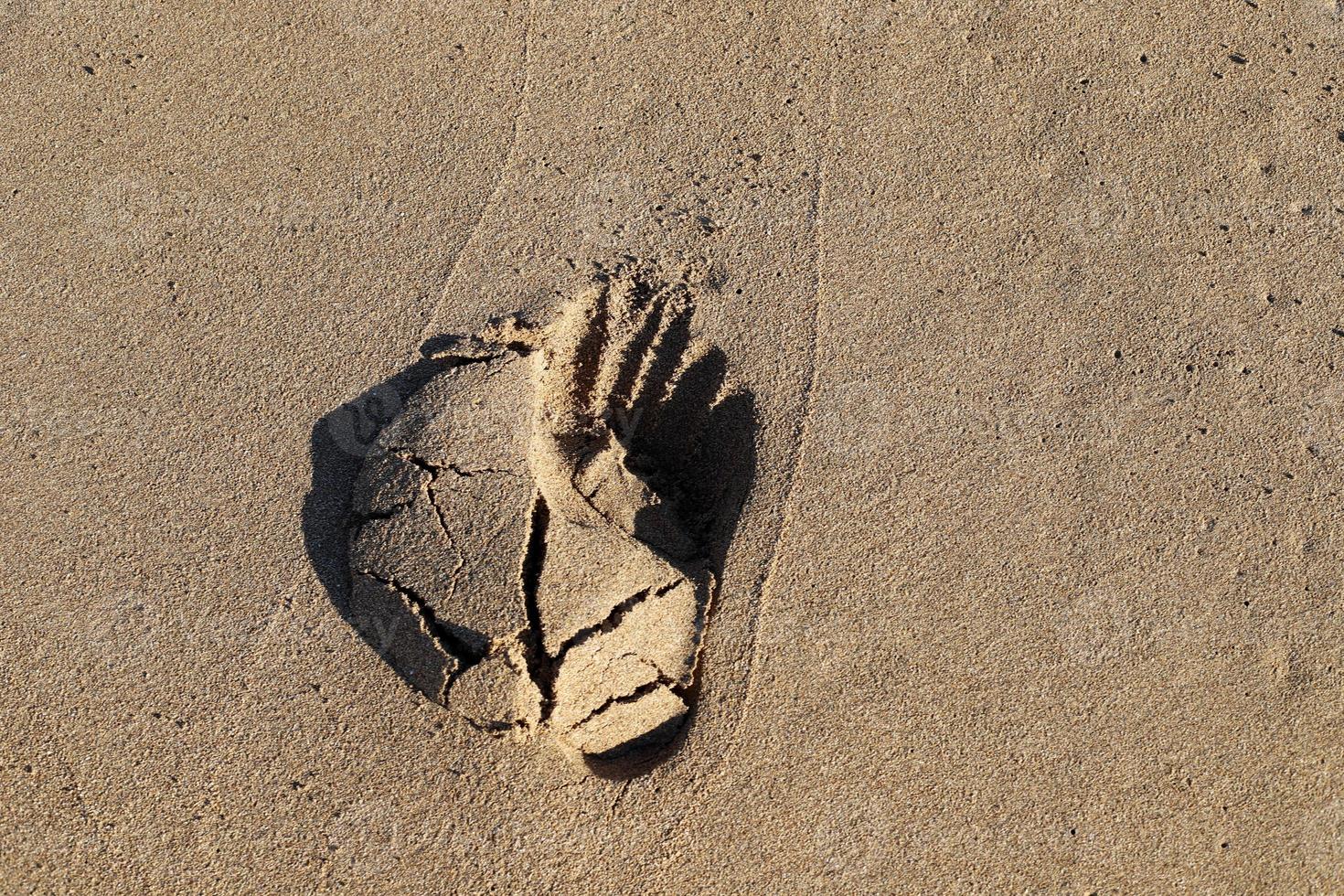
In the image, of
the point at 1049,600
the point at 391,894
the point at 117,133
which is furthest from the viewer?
the point at 117,133

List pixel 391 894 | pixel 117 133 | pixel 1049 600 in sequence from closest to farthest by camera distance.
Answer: pixel 391 894 < pixel 1049 600 < pixel 117 133

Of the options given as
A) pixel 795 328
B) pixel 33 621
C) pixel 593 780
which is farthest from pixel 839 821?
pixel 33 621

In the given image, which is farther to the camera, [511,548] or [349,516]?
[349,516]

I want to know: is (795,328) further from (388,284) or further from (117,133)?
(117,133)

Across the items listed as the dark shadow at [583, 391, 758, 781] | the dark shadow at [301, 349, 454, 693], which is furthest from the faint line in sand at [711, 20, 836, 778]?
the dark shadow at [301, 349, 454, 693]

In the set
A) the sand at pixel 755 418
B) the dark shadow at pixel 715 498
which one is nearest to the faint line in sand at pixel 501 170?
the sand at pixel 755 418

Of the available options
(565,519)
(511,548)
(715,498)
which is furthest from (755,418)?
(511,548)

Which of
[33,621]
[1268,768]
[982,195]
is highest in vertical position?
[33,621]

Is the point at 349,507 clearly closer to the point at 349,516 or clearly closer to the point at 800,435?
the point at 349,516
